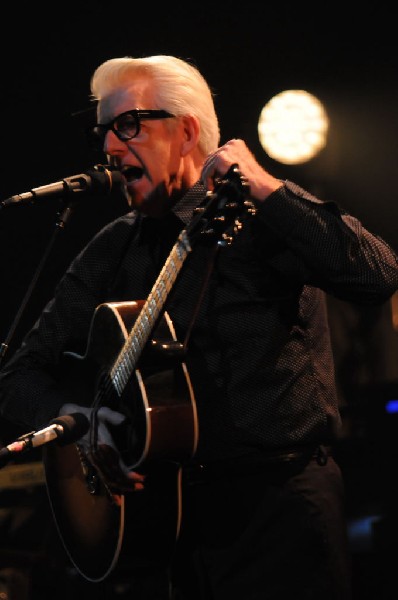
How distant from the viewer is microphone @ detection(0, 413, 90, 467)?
6.09ft

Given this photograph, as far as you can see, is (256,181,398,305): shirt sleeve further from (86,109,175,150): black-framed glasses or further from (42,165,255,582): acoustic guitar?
(86,109,175,150): black-framed glasses

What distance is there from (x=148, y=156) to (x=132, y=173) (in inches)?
2.9

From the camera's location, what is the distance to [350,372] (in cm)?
421

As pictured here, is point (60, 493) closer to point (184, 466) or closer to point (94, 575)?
point (94, 575)

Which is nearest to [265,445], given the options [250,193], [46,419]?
[250,193]

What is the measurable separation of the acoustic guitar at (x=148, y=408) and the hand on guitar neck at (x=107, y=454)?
2cm

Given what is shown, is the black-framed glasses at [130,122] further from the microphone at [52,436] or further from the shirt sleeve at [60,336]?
the microphone at [52,436]

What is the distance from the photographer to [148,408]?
1999 mm

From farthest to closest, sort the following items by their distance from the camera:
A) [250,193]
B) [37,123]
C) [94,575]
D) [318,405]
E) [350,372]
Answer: [37,123]
[350,372]
[94,575]
[318,405]
[250,193]

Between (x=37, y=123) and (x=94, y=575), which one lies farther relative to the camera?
(x=37, y=123)

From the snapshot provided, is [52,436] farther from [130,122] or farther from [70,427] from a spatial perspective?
[130,122]

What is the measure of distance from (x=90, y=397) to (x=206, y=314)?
555 millimetres

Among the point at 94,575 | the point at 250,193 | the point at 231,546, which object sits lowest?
the point at 94,575

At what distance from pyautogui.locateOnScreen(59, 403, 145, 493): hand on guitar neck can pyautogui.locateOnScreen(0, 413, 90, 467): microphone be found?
0.18 m
